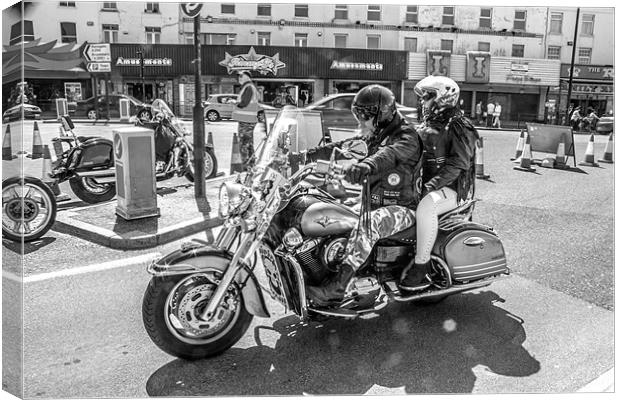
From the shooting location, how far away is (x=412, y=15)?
4.90 meters

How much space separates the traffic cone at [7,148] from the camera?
3851 millimetres

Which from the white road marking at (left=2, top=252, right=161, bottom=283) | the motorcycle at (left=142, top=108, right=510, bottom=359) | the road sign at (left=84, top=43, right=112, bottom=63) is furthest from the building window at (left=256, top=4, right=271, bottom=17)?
the road sign at (left=84, top=43, right=112, bottom=63)

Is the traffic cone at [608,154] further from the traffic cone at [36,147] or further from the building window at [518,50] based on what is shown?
the traffic cone at [36,147]

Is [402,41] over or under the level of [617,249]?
over

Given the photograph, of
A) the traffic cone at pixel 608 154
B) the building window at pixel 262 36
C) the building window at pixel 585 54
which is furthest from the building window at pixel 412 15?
the traffic cone at pixel 608 154

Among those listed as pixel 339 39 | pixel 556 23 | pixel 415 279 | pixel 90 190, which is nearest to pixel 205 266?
pixel 415 279

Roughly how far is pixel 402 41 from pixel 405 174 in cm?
281

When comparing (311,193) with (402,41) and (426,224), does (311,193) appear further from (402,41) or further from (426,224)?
(402,41)

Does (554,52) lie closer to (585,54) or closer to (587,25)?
(585,54)

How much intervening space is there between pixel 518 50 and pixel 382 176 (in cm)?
406

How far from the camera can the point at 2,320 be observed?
11.8 feet

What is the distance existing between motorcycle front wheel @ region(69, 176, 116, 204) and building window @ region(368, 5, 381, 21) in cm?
451

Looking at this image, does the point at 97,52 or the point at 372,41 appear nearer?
the point at 372,41

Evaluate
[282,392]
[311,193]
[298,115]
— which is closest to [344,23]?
[298,115]
